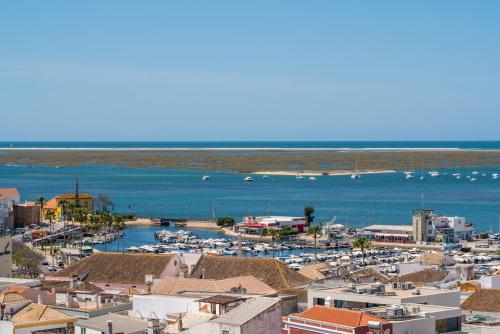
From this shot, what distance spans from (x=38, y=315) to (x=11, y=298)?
3145mm

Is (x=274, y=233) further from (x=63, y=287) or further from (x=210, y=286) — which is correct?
(x=210, y=286)

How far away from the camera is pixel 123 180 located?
7298 inches

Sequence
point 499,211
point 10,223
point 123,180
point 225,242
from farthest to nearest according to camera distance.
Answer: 1. point 123,180
2. point 499,211
3. point 10,223
4. point 225,242

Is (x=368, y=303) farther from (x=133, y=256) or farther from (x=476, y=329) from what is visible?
(x=133, y=256)

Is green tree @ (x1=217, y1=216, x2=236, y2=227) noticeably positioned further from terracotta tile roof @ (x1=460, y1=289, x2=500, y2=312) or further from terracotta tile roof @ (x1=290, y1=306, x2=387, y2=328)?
terracotta tile roof @ (x1=290, y1=306, x2=387, y2=328)

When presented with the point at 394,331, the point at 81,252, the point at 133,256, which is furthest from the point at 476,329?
the point at 81,252

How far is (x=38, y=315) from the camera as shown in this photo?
91.4 ft

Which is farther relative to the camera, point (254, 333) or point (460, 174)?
point (460, 174)

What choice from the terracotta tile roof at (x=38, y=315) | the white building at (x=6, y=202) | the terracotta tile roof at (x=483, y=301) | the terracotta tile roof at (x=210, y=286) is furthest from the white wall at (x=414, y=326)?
the white building at (x=6, y=202)

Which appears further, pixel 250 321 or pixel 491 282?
pixel 491 282

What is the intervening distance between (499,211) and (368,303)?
92.9 m

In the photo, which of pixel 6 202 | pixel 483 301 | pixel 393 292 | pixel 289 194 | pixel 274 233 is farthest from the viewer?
pixel 289 194

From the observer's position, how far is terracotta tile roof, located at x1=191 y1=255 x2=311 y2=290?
39.9 metres

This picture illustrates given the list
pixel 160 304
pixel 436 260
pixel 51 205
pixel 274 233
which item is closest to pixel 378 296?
pixel 160 304
